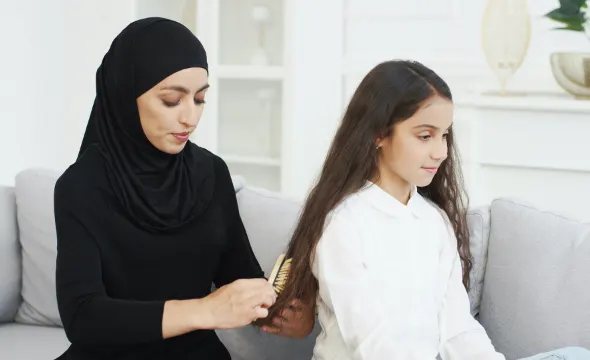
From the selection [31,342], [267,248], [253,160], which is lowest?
[31,342]

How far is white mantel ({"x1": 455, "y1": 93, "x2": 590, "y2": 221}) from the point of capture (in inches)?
122

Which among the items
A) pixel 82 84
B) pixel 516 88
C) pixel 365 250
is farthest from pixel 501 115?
pixel 82 84

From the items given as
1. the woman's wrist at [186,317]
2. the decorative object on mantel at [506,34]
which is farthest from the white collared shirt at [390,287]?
the decorative object on mantel at [506,34]

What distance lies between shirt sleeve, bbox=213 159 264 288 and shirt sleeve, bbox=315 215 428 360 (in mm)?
240

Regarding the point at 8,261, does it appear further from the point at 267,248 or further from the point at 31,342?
the point at 267,248

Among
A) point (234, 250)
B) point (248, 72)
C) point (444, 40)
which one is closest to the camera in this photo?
point (234, 250)

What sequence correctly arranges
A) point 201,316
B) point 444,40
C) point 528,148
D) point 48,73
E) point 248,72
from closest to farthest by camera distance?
point 201,316 < point 528,148 < point 444,40 < point 248,72 < point 48,73

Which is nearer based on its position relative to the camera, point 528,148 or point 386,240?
point 386,240

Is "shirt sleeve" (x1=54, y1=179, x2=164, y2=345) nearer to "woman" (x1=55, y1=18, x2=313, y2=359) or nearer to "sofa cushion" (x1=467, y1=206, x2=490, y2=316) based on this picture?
"woman" (x1=55, y1=18, x2=313, y2=359)

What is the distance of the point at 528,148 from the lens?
3.18m

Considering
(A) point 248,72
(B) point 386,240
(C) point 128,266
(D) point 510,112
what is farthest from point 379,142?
(A) point 248,72

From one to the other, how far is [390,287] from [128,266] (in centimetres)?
50

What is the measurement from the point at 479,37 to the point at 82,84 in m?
1.90

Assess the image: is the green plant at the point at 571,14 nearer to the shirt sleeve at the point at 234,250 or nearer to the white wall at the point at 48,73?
the shirt sleeve at the point at 234,250
